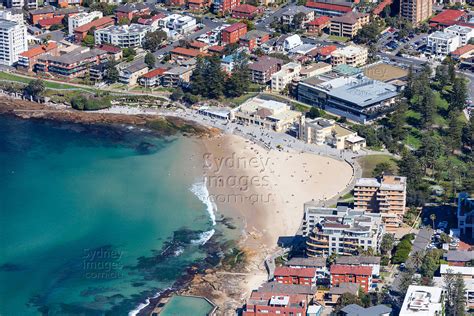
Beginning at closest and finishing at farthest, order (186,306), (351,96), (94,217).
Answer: (186,306) → (94,217) → (351,96)

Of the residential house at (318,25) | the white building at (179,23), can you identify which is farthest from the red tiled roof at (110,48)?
the residential house at (318,25)

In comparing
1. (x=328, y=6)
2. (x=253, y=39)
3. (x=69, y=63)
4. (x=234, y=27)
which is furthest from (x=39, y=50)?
(x=328, y=6)

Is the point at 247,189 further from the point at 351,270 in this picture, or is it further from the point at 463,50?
the point at 463,50

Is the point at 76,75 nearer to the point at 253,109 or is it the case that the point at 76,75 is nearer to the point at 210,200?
the point at 253,109

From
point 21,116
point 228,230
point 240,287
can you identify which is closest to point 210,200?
point 228,230

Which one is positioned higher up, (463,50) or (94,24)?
(94,24)

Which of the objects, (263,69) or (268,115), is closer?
(268,115)
